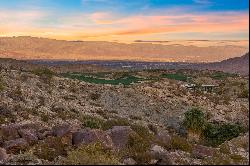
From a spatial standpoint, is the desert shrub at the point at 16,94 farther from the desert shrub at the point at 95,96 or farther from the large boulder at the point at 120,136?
the large boulder at the point at 120,136

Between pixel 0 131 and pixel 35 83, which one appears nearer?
pixel 0 131

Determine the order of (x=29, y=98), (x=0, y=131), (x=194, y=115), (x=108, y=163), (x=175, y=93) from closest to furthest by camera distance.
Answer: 1. (x=108, y=163)
2. (x=0, y=131)
3. (x=194, y=115)
4. (x=29, y=98)
5. (x=175, y=93)

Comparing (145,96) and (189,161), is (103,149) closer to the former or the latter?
(189,161)

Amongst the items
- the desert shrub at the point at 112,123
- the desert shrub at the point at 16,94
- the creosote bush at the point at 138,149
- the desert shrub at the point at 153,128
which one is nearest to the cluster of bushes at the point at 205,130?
the desert shrub at the point at 153,128

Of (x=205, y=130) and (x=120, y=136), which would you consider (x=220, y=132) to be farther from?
(x=120, y=136)

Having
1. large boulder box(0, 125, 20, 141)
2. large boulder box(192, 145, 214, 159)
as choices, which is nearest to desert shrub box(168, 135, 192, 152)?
large boulder box(192, 145, 214, 159)

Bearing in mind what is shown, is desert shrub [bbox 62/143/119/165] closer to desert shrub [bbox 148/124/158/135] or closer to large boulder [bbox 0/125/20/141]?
large boulder [bbox 0/125/20/141]

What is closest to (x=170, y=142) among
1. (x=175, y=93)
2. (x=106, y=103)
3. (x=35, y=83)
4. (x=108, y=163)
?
(x=108, y=163)

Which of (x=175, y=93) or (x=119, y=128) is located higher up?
(x=119, y=128)
